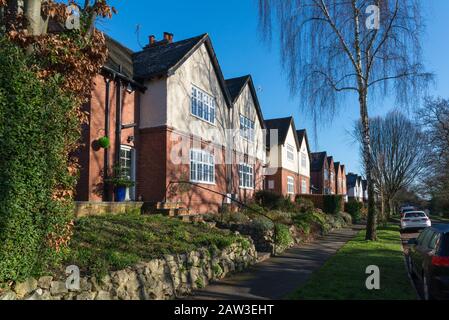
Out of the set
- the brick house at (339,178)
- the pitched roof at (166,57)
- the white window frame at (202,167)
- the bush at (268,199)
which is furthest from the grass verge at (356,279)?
the brick house at (339,178)

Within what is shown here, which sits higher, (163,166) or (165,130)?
(165,130)

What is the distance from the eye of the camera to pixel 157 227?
10.8 metres

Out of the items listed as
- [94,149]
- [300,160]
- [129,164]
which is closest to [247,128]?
[129,164]

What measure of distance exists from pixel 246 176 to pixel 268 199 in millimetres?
2076

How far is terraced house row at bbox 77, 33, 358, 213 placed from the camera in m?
14.4

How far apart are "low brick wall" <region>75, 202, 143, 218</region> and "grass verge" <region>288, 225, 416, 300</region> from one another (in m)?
6.46

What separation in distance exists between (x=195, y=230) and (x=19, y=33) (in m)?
7.08

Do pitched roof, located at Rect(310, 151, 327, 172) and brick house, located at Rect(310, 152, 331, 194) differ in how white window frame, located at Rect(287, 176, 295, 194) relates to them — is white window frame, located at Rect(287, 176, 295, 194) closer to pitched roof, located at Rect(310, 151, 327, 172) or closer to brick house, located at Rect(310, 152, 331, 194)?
brick house, located at Rect(310, 152, 331, 194)

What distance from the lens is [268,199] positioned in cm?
2542

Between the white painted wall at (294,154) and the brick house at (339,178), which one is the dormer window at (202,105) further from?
the brick house at (339,178)

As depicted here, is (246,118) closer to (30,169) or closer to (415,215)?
(415,215)

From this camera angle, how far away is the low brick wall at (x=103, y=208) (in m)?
11.2
